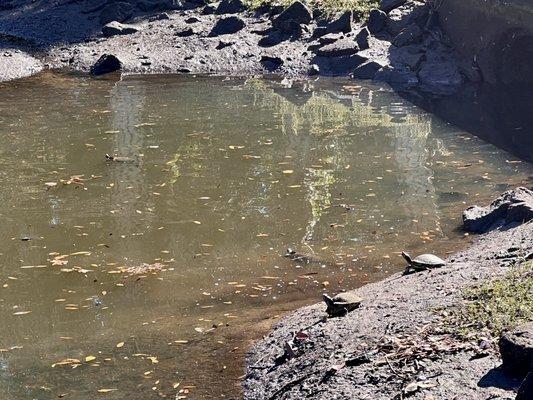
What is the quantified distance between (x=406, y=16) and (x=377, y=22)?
72cm

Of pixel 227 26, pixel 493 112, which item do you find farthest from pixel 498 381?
pixel 227 26

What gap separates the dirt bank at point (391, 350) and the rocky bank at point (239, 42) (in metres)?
12.7

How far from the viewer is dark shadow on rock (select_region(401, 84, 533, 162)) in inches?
607

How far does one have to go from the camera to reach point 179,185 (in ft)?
42.5

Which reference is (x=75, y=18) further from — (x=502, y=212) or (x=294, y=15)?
(x=502, y=212)

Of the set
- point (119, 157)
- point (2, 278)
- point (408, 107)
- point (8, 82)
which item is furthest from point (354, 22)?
point (2, 278)

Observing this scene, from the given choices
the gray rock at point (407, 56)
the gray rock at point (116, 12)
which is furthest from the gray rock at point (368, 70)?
the gray rock at point (116, 12)

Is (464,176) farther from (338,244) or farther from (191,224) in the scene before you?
(191,224)

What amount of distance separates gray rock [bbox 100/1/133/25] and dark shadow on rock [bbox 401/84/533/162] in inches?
379

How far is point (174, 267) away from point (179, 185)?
3066mm

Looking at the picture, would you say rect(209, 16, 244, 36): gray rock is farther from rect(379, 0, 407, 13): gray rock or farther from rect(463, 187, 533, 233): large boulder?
rect(463, 187, 533, 233): large boulder

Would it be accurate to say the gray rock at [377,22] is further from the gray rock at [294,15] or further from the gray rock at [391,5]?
the gray rock at [294,15]

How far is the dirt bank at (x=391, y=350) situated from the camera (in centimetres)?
608

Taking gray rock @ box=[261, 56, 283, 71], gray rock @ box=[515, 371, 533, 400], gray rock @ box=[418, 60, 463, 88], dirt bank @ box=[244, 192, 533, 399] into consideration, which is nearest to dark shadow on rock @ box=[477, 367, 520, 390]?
dirt bank @ box=[244, 192, 533, 399]
